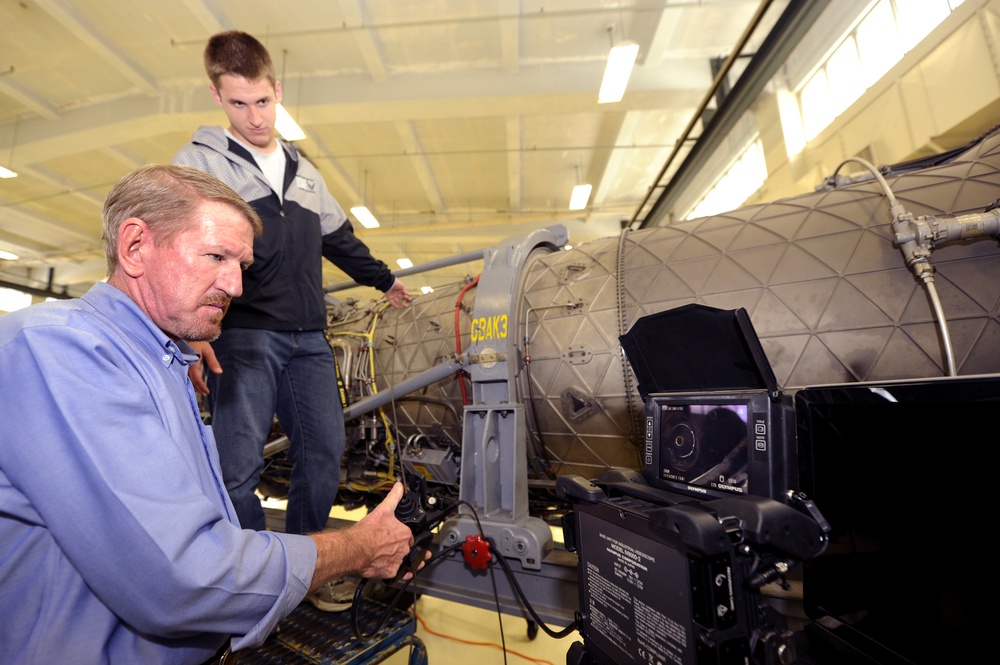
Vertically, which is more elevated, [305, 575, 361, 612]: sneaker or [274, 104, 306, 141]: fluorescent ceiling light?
[274, 104, 306, 141]: fluorescent ceiling light

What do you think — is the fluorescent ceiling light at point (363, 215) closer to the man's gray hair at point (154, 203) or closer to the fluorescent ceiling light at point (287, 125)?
the fluorescent ceiling light at point (287, 125)

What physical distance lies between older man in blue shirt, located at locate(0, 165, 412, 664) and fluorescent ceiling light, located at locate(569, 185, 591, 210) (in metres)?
7.09

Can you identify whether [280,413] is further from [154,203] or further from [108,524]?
[108,524]

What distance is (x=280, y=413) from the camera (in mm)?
1887

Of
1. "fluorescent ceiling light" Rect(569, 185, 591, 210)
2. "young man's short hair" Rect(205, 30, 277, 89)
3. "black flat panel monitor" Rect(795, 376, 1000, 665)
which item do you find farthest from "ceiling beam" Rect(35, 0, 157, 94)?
"black flat panel monitor" Rect(795, 376, 1000, 665)

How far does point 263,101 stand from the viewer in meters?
1.77

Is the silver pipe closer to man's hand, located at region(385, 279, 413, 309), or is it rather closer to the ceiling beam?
man's hand, located at region(385, 279, 413, 309)

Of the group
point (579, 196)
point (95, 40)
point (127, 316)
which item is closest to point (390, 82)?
point (95, 40)

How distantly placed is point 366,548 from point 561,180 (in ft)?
25.4

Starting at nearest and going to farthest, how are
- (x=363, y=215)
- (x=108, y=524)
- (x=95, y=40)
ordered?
(x=108, y=524)
(x=95, y=40)
(x=363, y=215)

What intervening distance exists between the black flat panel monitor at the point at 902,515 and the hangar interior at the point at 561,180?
1.3 inches

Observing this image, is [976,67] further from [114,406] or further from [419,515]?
[114,406]

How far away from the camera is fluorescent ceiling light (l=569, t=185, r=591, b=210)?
733 centimetres

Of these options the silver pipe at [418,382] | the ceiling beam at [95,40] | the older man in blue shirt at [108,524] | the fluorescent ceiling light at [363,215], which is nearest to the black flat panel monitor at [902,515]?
the older man in blue shirt at [108,524]
